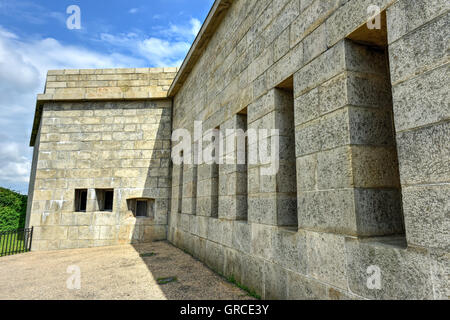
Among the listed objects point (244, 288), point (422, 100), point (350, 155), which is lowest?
point (244, 288)

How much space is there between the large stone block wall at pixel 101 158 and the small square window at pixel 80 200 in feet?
0.69

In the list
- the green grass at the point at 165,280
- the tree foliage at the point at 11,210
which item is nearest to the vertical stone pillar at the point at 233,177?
the green grass at the point at 165,280

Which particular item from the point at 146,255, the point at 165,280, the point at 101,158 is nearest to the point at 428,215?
the point at 165,280

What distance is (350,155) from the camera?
204 cm

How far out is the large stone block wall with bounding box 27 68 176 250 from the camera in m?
7.73

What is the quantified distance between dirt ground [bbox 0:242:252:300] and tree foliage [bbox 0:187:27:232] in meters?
5.35

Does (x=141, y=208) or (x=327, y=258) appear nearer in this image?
(x=327, y=258)

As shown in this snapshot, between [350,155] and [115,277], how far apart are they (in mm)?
4045

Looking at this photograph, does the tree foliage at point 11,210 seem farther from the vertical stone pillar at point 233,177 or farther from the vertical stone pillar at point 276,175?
the vertical stone pillar at point 276,175

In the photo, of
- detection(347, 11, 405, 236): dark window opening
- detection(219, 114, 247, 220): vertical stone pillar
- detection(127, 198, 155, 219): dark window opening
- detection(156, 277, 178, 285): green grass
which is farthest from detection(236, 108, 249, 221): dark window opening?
detection(127, 198, 155, 219): dark window opening

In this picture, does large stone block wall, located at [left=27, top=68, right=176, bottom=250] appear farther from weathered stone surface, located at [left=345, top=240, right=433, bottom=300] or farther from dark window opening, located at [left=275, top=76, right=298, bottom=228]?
weathered stone surface, located at [left=345, top=240, right=433, bottom=300]

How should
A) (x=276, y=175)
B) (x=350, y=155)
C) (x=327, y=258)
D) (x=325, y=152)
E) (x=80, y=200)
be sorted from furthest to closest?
(x=80, y=200)
(x=276, y=175)
(x=325, y=152)
(x=327, y=258)
(x=350, y=155)

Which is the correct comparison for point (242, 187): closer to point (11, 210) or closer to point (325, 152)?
point (325, 152)
